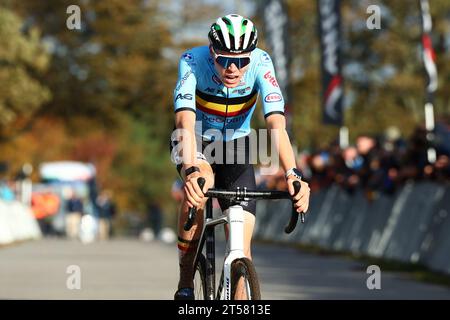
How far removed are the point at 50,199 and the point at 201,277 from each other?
51.0 metres

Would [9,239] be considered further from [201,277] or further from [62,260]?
[201,277]

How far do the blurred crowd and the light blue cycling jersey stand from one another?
327 inches

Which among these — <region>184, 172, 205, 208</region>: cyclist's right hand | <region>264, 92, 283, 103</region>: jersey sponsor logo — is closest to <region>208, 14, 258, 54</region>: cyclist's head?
<region>264, 92, 283, 103</region>: jersey sponsor logo

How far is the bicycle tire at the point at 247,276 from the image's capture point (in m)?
7.80

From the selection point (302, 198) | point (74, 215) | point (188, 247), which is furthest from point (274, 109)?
point (74, 215)

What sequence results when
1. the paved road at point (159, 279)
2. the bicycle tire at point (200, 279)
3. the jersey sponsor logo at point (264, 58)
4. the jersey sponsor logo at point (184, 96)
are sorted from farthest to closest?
the paved road at point (159, 279), the bicycle tire at point (200, 279), the jersey sponsor logo at point (264, 58), the jersey sponsor logo at point (184, 96)

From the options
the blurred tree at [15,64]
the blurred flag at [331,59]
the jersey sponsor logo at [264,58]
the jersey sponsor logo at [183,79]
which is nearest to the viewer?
the jersey sponsor logo at [183,79]

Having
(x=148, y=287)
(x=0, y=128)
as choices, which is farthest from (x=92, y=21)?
(x=148, y=287)

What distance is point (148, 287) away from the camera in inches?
586

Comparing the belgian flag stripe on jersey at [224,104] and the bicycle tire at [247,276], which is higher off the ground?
the belgian flag stripe on jersey at [224,104]

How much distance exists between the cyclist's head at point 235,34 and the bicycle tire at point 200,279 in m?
1.49

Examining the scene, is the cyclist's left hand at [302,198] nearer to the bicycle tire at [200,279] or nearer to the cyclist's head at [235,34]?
the cyclist's head at [235,34]

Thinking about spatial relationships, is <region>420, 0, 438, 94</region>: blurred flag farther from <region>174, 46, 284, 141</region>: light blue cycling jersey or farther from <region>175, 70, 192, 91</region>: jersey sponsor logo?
<region>175, 70, 192, 91</region>: jersey sponsor logo

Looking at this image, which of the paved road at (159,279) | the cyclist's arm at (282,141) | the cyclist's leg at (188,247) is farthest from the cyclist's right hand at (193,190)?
the paved road at (159,279)
